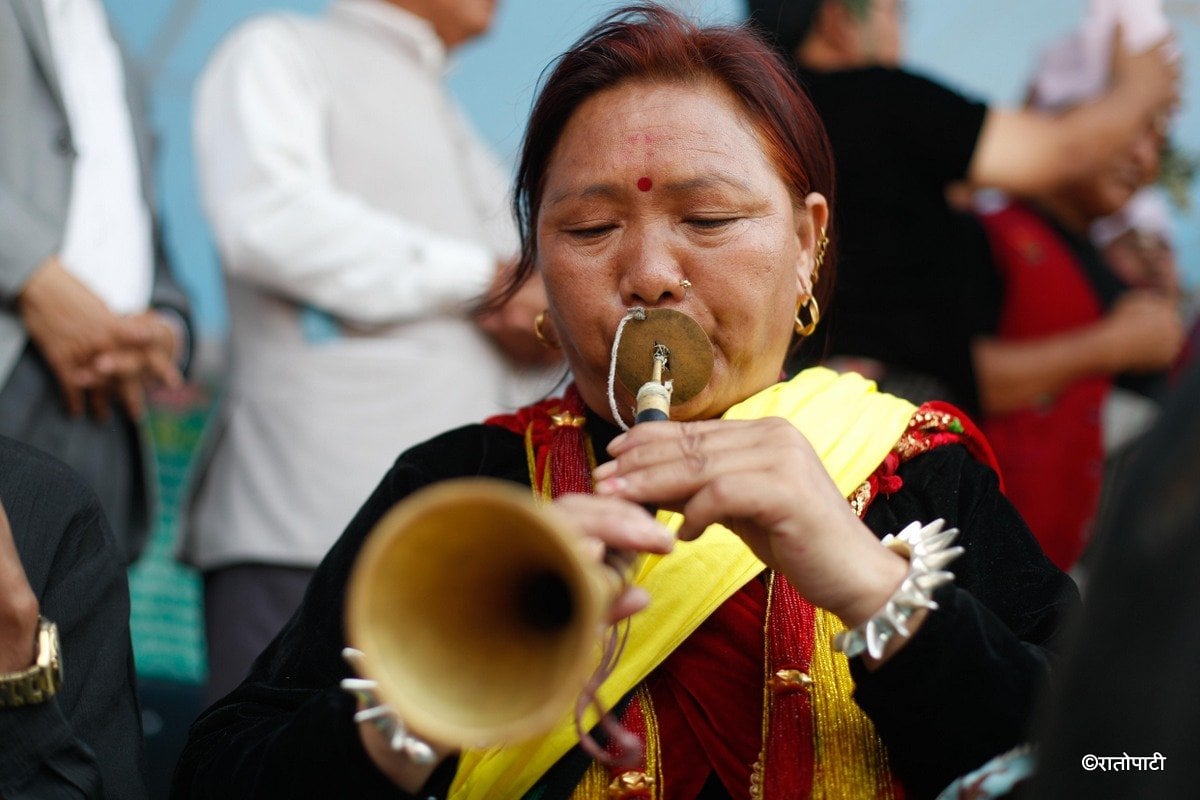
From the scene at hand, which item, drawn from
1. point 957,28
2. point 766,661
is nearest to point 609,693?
point 766,661

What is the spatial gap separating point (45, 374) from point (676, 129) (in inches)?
68.3

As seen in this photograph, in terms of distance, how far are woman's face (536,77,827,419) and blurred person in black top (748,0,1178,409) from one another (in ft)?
3.93

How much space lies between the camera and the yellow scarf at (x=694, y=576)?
85.1 inches

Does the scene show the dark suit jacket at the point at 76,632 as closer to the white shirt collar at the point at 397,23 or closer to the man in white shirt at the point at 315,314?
the man in white shirt at the point at 315,314

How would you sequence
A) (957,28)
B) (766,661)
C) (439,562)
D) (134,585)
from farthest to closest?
(957,28) → (134,585) → (766,661) → (439,562)

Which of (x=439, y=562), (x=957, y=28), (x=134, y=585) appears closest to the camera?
(x=439, y=562)

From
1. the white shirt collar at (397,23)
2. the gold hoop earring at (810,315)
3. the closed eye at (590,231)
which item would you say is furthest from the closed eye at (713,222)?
the white shirt collar at (397,23)

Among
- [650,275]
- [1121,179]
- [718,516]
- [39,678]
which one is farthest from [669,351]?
[1121,179]

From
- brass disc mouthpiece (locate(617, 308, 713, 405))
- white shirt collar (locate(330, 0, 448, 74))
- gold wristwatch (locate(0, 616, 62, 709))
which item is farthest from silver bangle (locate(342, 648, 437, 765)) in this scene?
white shirt collar (locate(330, 0, 448, 74))

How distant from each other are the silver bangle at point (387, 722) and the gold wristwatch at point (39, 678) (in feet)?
1.64

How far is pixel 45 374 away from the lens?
340 centimetres

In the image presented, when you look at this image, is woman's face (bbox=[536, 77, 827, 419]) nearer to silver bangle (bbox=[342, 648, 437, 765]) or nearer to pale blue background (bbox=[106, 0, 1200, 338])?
silver bangle (bbox=[342, 648, 437, 765])

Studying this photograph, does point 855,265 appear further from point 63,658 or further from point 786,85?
point 63,658

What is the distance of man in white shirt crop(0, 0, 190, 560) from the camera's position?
3.36 m
